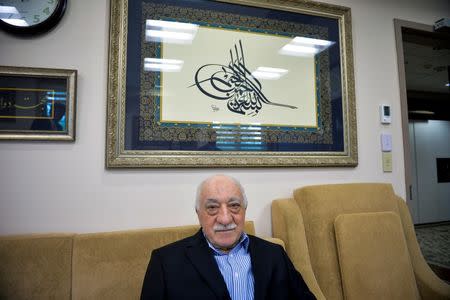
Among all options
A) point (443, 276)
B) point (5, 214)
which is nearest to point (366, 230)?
point (443, 276)

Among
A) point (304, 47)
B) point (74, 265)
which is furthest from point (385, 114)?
point (74, 265)

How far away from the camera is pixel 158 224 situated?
1598 millimetres

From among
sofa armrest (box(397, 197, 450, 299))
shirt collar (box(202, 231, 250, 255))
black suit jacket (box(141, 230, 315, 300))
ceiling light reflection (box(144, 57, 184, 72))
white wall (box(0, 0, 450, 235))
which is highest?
ceiling light reflection (box(144, 57, 184, 72))

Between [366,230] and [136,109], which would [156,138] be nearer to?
[136,109]

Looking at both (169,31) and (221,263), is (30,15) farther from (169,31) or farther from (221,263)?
(221,263)

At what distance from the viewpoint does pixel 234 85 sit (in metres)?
1.78

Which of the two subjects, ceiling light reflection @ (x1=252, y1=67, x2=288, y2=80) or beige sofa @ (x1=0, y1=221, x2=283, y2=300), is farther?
ceiling light reflection @ (x1=252, y1=67, x2=288, y2=80)

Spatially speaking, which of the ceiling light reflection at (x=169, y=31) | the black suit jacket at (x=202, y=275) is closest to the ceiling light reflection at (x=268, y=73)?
the ceiling light reflection at (x=169, y=31)

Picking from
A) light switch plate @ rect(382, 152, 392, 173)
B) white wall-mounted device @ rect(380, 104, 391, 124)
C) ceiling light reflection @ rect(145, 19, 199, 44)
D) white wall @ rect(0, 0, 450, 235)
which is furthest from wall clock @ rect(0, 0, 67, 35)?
light switch plate @ rect(382, 152, 392, 173)

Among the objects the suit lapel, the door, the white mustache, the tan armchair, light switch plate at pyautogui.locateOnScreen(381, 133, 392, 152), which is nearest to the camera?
the suit lapel

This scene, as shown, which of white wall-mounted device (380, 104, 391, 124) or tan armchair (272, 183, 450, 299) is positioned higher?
white wall-mounted device (380, 104, 391, 124)

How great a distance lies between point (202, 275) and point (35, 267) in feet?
2.67

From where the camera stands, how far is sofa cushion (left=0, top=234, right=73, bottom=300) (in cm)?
119

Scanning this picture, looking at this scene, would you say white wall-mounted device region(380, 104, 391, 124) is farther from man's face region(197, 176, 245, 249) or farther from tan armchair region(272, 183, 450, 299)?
man's face region(197, 176, 245, 249)
